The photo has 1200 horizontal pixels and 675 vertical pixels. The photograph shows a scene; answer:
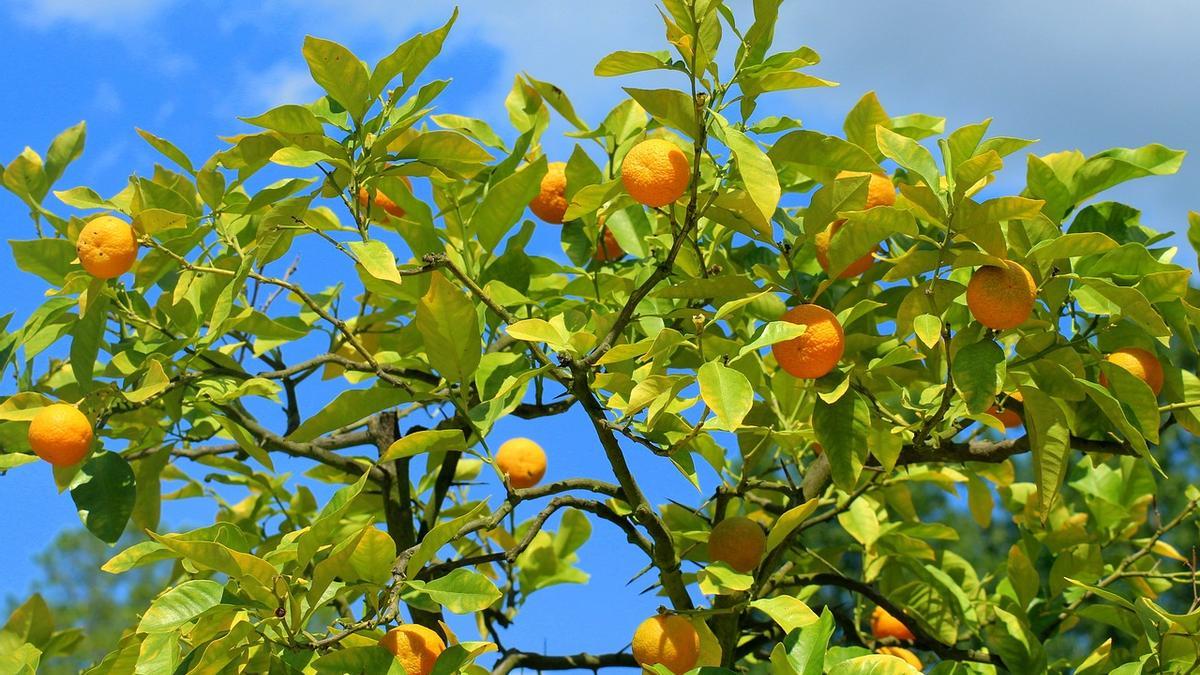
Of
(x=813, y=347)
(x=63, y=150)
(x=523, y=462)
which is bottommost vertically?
(x=813, y=347)

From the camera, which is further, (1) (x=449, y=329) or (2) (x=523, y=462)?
(2) (x=523, y=462)

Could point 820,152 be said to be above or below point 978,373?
above

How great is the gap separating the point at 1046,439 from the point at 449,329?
74 cm

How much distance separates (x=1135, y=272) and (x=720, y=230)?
58 cm

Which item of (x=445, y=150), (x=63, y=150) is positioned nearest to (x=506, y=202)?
(x=445, y=150)

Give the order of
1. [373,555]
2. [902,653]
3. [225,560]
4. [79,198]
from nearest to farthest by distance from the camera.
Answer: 1. [225,560]
2. [373,555]
3. [79,198]
4. [902,653]

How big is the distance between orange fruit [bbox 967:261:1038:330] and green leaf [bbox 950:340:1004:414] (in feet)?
0.14

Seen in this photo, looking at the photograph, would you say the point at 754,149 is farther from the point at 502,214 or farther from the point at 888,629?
the point at 888,629

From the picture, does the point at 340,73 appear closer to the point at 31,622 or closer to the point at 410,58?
the point at 410,58

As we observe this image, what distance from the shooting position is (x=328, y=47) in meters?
1.43

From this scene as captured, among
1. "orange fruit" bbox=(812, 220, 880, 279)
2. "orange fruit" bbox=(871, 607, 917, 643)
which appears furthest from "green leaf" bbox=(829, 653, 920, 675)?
"orange fruit" bbox=(871, 607, 917, 643)

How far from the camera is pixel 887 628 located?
7.55 ft

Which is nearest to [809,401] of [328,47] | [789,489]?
[789,489]

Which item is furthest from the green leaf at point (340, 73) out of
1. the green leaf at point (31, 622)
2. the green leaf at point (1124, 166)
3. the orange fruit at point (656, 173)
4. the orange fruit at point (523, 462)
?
the green leaf at point (31, 622)
